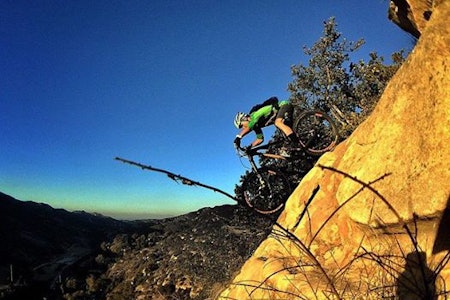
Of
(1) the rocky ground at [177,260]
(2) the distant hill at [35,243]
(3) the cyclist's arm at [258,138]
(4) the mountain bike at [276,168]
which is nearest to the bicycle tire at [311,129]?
(4) the mountain bike at [276,168]

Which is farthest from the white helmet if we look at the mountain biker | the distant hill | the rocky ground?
the distant hill

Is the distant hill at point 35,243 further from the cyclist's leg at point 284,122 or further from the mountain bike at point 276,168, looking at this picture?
the cyclist's leg at point 284,122

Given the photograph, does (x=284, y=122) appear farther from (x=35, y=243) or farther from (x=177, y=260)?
(x=35, y=243)

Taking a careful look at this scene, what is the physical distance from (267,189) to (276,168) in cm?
84

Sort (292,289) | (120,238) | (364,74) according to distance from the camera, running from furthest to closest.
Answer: (120,238) → (364,74) → (292,289)

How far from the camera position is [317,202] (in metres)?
10.3

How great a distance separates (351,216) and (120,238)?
133 feet

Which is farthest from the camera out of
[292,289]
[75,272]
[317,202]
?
[75,272]

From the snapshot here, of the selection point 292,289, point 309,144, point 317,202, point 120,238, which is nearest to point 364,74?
point 309,144

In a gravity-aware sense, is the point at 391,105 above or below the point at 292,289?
above

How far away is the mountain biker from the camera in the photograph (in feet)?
38.6

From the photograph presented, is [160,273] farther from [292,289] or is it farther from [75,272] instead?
[292,289]

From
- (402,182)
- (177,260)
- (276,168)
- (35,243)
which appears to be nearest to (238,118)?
(276,168)

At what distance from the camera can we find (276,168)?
13.7 m
